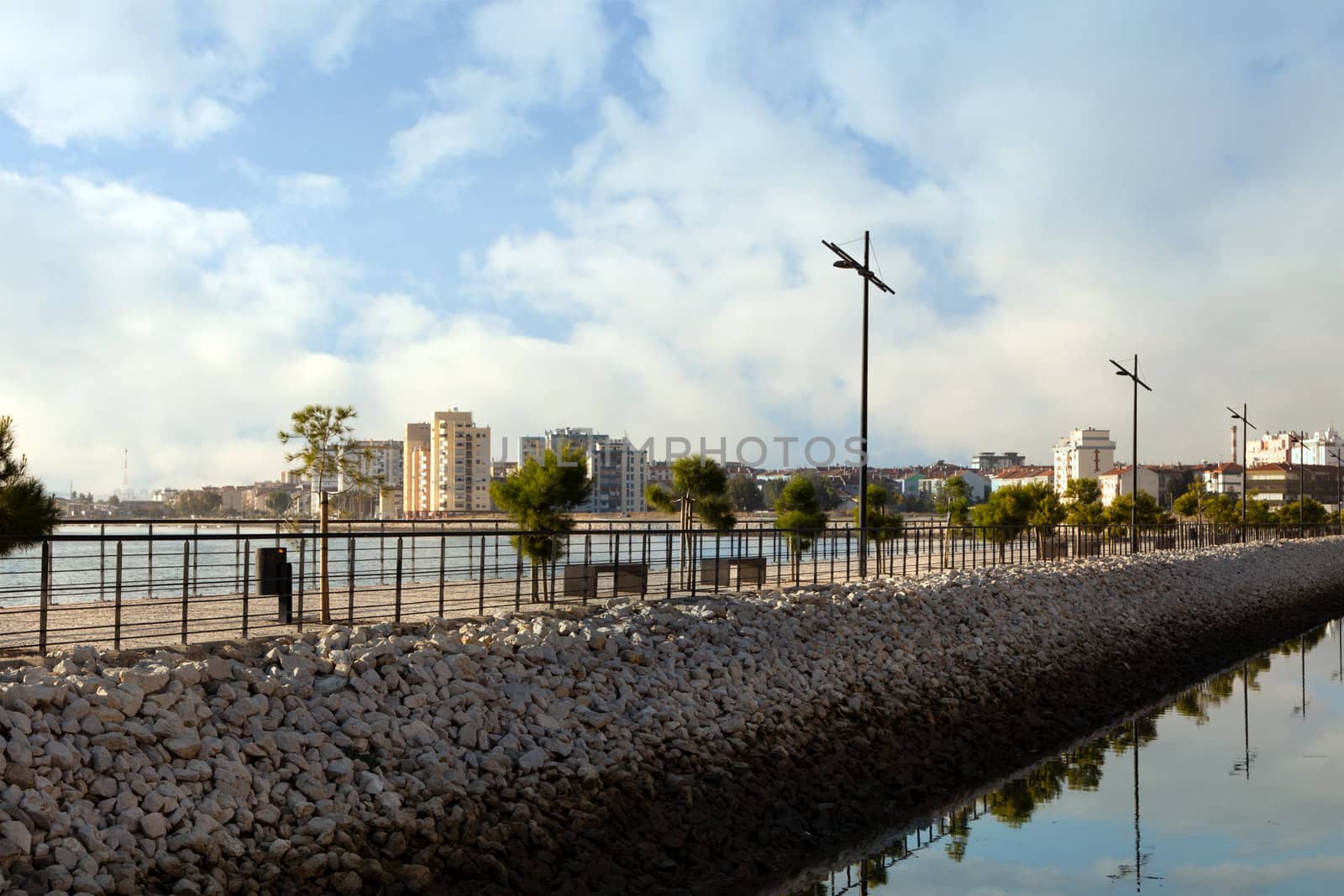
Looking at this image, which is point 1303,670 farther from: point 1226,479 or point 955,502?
point 1226,479

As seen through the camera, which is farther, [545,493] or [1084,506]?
[1084,506]

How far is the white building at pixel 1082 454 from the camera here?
7057 inches

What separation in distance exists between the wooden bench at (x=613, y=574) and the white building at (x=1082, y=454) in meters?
169

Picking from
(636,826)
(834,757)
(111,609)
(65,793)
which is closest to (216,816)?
(65,793)

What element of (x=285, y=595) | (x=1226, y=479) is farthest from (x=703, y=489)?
(x=1226, y=479)

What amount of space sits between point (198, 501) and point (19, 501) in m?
88.9

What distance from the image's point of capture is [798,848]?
9.98 metres

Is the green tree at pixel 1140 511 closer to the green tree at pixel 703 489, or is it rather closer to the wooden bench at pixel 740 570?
the green tree at pixel 703 489

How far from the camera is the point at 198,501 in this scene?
315 ft

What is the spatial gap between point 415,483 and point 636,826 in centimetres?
10276

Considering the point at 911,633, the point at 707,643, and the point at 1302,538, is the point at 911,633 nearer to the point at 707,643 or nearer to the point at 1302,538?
the point at 707,643

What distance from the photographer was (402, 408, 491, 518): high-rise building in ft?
328

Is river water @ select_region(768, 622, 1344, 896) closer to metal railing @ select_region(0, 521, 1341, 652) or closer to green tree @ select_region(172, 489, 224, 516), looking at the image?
metal railing @ select_region(0, 521, 1341, 652)

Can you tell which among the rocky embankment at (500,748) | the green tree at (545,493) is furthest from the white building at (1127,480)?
the rocky embankment at (500,748)
